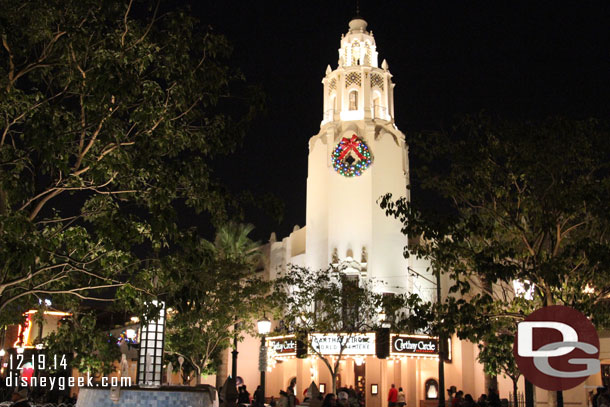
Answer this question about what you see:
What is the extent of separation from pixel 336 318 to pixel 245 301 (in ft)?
16.1

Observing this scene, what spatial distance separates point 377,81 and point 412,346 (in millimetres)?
→ 17531

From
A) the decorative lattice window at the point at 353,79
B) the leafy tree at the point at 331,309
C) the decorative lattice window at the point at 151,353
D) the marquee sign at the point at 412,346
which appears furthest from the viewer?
the decorative lattice window at the point at 353,79

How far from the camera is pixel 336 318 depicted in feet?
108

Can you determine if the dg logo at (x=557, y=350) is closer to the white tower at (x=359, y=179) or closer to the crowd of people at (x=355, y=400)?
the crowd of people at (x=355, y=400)

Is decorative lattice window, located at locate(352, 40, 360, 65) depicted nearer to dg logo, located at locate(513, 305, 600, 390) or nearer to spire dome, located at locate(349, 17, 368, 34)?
spire dome, located at locate(349, 17, 368, 34)

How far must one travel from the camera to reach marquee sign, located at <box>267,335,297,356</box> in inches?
1529

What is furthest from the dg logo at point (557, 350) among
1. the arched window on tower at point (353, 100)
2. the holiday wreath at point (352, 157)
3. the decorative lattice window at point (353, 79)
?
the decorative lattice window at point (353, 79)

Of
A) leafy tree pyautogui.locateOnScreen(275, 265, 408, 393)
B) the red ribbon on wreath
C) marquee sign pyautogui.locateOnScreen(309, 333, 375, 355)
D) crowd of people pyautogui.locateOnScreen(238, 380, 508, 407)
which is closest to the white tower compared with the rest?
the red ribbon on wreath

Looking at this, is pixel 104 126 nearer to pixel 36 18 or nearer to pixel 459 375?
pixel 36 18

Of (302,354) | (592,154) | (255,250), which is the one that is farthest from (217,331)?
(592,154)

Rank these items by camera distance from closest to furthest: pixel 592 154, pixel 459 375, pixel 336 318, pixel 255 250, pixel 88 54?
1. pixel 88 54
2. pixel 592 154
3. pixel 336 318
4. pixel 459 375
5. pixel 255 250

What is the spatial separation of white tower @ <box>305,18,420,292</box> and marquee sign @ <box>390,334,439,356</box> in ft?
10.1

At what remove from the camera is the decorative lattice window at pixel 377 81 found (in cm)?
4412

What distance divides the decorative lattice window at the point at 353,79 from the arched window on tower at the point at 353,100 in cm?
59
